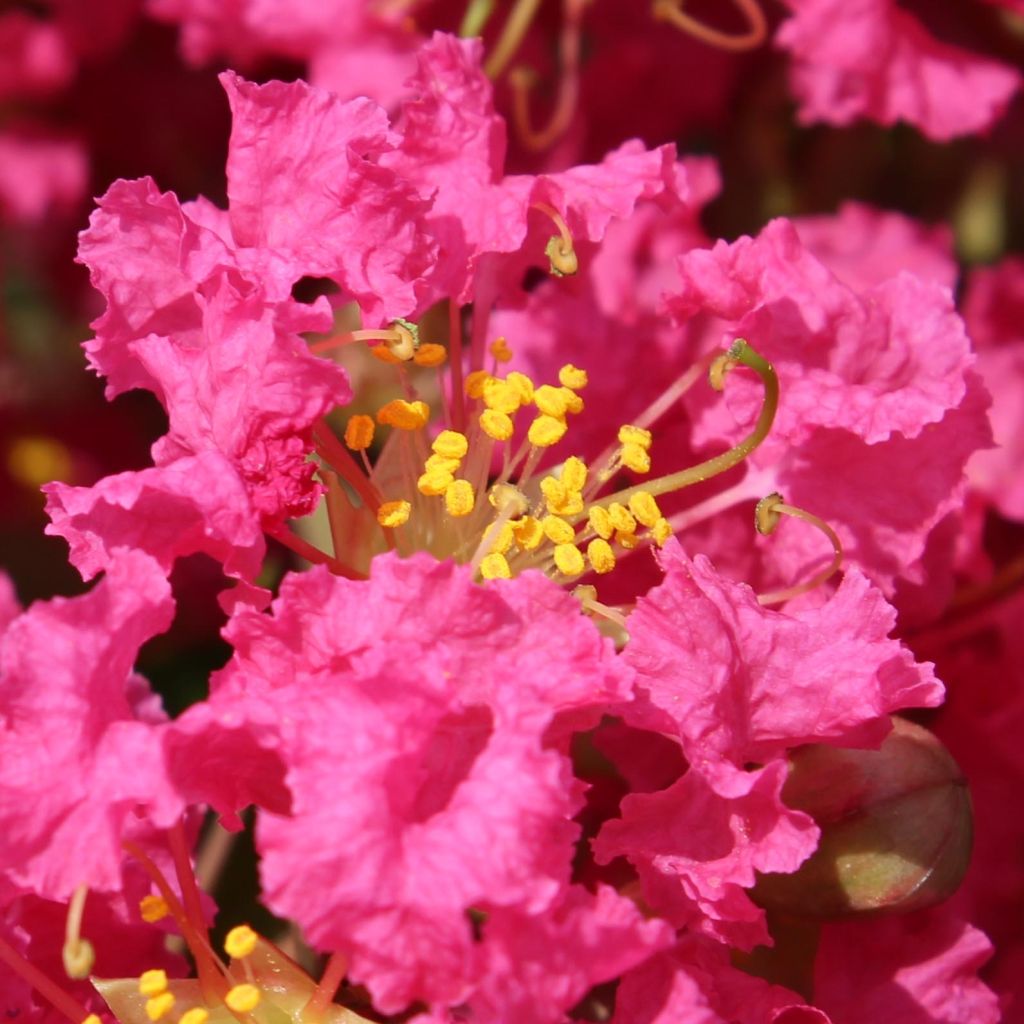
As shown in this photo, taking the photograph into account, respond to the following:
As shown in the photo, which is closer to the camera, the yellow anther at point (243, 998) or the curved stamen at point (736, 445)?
the yellow anther at point (243, 998)

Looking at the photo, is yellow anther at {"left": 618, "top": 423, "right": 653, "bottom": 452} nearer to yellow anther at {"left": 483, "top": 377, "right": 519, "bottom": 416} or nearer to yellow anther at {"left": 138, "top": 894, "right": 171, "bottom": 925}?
yellow anther at {"left": 483, "top": 377, "right": 519, "bottom": 416}

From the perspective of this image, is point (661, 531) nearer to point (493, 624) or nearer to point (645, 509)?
point (645, 509)

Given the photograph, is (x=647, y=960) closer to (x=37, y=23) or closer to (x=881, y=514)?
(x=881, y=514)

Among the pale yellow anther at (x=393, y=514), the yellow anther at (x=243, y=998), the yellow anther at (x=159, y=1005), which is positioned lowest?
the yellow anther at (x=159, y=1005)

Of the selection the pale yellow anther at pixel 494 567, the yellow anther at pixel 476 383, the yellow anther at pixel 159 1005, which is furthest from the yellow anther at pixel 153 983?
Answer: the yellow anther at pixel 476 383

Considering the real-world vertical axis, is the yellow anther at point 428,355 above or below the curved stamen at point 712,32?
below

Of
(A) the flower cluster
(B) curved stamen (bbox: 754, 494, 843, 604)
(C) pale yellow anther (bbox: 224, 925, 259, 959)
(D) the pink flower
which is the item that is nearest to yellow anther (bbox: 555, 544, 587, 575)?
(A) the flower cluster

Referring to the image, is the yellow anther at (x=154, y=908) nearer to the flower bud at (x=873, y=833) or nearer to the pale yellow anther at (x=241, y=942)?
the pale yellow anther at (x=241, y=942)
